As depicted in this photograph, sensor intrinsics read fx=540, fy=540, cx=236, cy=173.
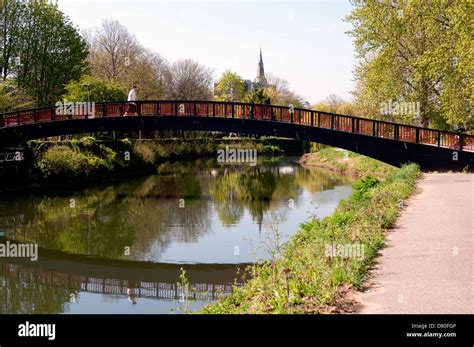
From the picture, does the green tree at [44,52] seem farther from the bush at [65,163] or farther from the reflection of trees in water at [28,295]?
the reflection of trees in water at [28,295]

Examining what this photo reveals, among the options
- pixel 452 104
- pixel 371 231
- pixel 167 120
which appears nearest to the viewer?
pixel 371 231

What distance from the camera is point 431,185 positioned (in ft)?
65.1

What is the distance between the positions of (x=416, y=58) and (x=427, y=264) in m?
25.9

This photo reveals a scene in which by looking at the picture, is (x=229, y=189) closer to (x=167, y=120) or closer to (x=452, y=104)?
(x=167, y=120)

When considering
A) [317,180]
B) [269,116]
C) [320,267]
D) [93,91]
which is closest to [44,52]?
[93,91]

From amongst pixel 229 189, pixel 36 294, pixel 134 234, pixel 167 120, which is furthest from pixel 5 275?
pixel 229 189

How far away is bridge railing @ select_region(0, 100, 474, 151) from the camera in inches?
983

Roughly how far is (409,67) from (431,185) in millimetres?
15613

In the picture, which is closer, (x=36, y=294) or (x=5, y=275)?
(x=36, y=294)

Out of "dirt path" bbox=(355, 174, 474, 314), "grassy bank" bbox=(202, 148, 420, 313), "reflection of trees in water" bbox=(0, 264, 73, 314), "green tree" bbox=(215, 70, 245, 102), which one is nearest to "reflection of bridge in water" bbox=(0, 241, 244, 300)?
"reflection of trees in water" bbox=(0, 264, 73, 314)

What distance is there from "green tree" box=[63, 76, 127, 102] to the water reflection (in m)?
8.51

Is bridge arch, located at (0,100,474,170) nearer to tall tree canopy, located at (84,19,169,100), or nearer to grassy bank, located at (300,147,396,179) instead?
grassy bank, located at (300,147,396,179)

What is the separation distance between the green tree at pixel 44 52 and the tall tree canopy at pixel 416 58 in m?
27.0
